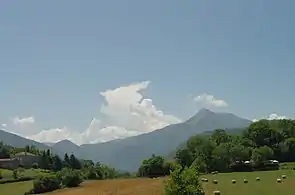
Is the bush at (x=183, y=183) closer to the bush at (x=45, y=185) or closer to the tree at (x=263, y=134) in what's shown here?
the bush at (x=45, y=185)

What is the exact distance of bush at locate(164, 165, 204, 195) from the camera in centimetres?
4006

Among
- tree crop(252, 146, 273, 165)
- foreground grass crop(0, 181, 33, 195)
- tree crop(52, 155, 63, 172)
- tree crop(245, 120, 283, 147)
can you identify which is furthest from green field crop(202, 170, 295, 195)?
tree crop(52, 155, 63, 172)

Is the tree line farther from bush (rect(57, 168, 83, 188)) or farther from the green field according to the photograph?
the green field

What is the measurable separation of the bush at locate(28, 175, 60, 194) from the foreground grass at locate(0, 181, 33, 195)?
2761 mm

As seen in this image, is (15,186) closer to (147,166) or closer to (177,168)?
(147,166)

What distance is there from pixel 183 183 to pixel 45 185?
61.0 m

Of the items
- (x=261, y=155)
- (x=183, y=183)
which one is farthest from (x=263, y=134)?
(x=183, y=183)

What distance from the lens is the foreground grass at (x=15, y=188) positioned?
9674cm

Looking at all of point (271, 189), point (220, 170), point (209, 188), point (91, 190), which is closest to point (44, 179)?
point (91, 190)

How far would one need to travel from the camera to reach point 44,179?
9700cm

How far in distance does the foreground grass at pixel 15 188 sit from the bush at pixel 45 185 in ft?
9.06

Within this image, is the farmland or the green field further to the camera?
the farmland

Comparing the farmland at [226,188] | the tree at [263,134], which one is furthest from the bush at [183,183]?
the tree at [263,134]

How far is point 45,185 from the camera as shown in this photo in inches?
3777
